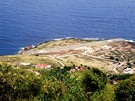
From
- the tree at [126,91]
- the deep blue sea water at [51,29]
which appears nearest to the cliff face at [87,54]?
the deep blue sea water at [51,29]

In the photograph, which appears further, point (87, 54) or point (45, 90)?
point (87, 54)

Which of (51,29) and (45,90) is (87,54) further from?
(45,90)

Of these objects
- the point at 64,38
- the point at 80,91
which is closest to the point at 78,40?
the point at 64,38

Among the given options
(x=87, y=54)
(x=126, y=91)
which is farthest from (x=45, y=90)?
(x=87, y=54)

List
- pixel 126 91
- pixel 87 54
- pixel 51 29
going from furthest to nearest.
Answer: pixel 51 29 < pixel 87 54 < pixel 126 91

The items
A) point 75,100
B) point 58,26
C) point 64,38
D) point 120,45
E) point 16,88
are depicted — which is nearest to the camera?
point 16,88

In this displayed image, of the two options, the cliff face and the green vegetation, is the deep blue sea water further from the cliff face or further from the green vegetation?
the green vegetation

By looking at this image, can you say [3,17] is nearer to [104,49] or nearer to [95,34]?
[95,34]

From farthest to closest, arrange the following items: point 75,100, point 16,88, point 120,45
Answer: point 120,45 < point 75,100 < point 16,88

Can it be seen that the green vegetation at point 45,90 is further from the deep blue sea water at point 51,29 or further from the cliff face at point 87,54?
the deep blue sea water at point 51,29
